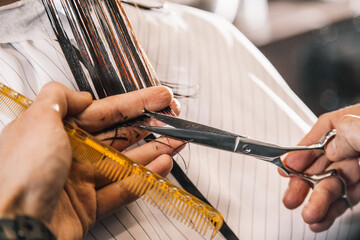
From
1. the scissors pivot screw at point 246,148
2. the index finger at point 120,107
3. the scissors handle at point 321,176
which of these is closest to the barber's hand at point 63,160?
the index finger at point 120,107

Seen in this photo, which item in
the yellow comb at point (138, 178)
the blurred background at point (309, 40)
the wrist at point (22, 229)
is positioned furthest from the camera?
the blurred background at point (309, 40)

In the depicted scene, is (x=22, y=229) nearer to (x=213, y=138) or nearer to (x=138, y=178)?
(x=138, y=178)

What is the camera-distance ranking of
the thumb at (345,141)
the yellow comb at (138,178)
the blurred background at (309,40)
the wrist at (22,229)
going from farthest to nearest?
the blurred background at (309,40) < the thumb at (345,141) < the yellow comb at (138,178) < the wrist at (22,229)

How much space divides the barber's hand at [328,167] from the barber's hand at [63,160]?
0.26m

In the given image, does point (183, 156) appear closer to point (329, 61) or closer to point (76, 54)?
point (76, 54)

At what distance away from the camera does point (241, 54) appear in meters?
0.99

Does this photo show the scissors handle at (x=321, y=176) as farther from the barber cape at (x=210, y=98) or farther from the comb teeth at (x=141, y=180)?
the comb teeth at (x=141, y=180)

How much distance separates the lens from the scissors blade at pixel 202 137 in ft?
2.02

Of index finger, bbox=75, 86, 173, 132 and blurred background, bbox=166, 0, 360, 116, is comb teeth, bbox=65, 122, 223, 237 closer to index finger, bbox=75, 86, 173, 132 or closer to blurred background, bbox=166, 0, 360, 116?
index finger, bbox=75, 86, 173, 132

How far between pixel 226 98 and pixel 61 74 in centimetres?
39

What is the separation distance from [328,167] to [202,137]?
298 millimetres

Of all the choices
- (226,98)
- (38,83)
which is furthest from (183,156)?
(38,83)

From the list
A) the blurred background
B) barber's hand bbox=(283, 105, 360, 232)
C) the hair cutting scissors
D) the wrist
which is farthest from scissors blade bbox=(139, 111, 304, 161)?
the blurred background

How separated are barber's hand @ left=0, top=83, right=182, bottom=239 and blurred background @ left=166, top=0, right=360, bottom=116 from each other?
927 millimetres
